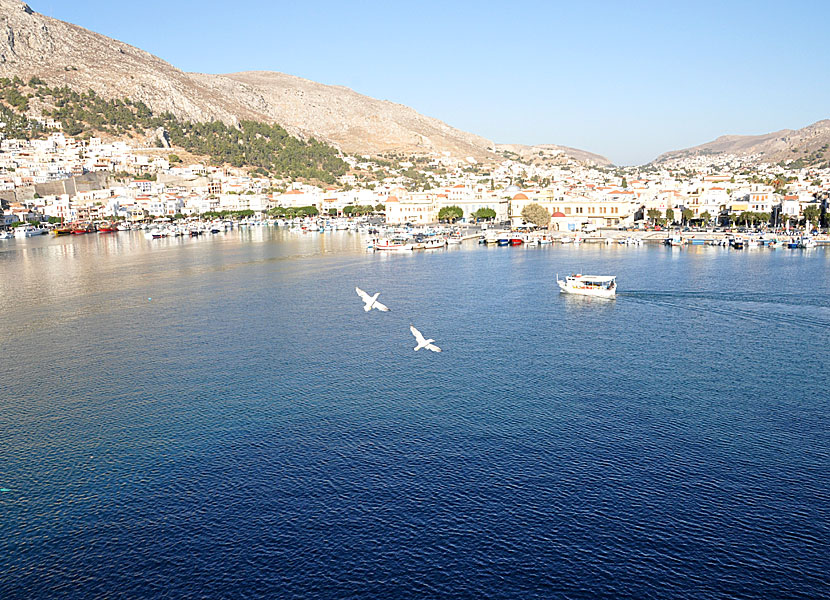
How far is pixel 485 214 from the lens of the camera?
221ft

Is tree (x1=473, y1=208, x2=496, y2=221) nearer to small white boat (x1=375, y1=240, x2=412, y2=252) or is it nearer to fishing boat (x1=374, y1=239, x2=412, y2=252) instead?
fishing boat (x1=374, y1=239, x2=412, y2=252)

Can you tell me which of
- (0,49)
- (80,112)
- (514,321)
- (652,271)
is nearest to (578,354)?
(514,321)

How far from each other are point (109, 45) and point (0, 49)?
78.5 ft

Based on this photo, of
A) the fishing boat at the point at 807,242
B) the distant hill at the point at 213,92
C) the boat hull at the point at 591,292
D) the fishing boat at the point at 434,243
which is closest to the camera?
the boat hull at the point at 591,292

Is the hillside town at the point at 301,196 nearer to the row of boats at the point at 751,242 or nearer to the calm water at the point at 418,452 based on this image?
the row of boats at the point at 751,242

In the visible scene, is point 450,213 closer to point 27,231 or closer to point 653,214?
point 653,214

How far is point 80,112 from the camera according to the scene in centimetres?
9600

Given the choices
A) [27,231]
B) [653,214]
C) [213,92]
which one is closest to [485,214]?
[653,214]

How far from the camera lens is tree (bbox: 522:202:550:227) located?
58356 mm

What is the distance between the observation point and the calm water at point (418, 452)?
26.9 feet

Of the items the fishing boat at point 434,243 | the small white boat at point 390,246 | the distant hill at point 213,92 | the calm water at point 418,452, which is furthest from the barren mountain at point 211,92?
the calm water at point 418,452

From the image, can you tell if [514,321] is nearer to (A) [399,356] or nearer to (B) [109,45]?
(A) [399,356]

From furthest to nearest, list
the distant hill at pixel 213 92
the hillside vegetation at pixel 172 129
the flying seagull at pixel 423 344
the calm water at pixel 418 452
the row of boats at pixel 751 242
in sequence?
the distant hill at pixel 213 92
the hillside vegetation at pixel 172 129
the row of boats at pixel 751 242
the flying seagull at pixel 423 344
the calm water at pixel 418 452

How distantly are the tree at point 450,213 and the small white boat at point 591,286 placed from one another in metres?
42.7
